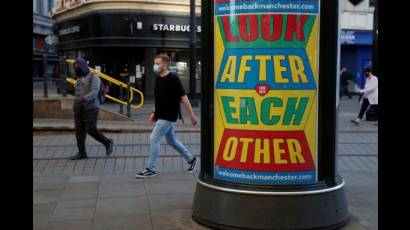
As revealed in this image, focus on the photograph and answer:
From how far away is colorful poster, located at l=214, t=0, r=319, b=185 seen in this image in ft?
17.9

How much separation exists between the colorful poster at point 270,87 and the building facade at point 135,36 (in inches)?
802

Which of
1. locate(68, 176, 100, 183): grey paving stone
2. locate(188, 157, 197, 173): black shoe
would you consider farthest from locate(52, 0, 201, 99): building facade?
locate(68, 176, 100, 183): grey paving stone

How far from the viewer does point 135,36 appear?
86.2 feet

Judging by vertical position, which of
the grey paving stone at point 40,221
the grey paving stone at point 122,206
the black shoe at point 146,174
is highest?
the black shoe at point 146,174

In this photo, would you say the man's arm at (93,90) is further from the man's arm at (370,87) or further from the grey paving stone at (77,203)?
the man's arm at (370,87)

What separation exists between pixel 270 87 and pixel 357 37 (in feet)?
98.6

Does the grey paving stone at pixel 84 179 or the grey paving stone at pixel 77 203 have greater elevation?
the grey paving stone at pixel 84 179

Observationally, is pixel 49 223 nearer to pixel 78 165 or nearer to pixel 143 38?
pixel 78 165

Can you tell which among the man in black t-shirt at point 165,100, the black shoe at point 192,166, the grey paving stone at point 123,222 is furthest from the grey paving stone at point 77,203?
the black shoe at point 192,166

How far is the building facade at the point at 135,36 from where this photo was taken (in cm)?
2625

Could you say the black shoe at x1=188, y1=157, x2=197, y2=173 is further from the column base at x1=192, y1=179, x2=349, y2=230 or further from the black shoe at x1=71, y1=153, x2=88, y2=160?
the column base at x1=192, y1=179, x2=349, y2=230

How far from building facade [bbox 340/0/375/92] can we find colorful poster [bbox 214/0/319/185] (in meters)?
28.9

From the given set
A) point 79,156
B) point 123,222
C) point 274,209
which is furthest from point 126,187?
point 274,209
